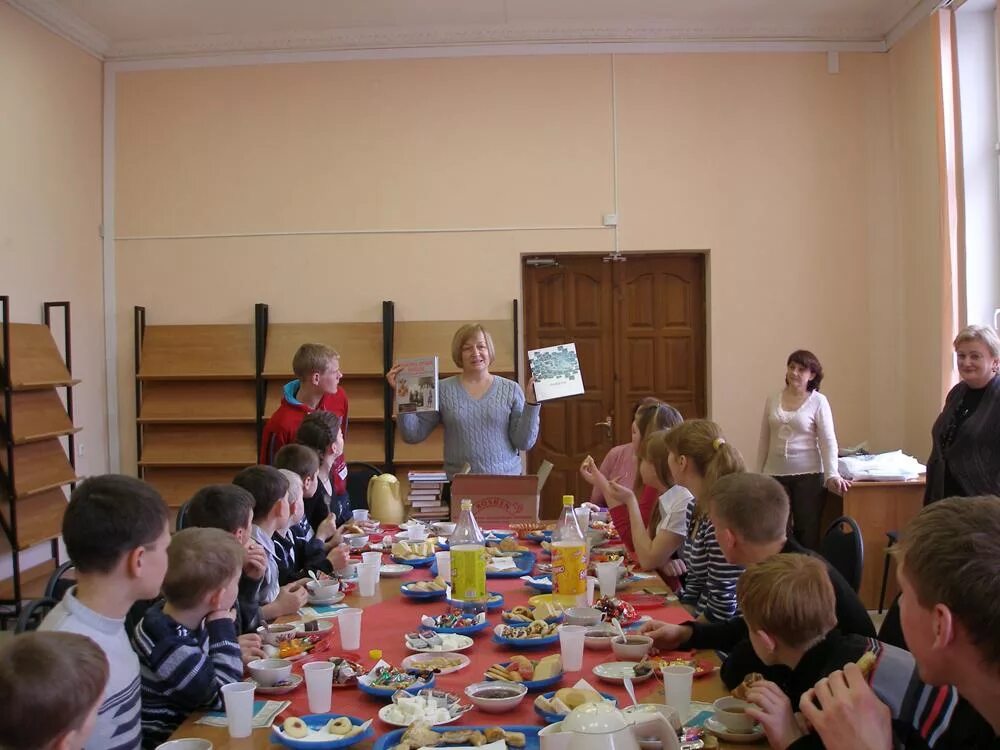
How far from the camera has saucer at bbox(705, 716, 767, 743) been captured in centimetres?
171

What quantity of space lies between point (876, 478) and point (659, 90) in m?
3.10

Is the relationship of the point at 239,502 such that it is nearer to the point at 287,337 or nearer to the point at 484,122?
the point at 287,337

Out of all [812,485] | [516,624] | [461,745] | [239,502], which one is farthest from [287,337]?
[461,745]

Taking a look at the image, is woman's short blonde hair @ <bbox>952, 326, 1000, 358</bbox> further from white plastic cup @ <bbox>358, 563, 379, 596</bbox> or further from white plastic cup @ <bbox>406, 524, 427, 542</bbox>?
white plastic cup @ <bbox>358, 563, 379, 596</bbox>

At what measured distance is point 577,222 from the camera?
6.72 meters

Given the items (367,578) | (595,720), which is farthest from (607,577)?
(595,720)

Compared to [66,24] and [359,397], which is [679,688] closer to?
[359,397]

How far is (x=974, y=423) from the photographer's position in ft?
14.3

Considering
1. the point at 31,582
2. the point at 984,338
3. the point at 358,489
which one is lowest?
the point at 31,582

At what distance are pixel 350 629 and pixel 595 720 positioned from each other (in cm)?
101

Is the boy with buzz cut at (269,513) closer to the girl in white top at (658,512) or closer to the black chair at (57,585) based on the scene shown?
the black chair at (57,585)

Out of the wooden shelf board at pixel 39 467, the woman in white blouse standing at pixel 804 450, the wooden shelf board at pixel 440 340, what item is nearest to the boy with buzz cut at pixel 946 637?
the woman in white blouse standing at pixel 804 450

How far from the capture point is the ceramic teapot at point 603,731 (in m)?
1.38

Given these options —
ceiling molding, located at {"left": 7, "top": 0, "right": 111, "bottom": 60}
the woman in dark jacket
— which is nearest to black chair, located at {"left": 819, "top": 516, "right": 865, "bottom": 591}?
the woman in dark jacket
